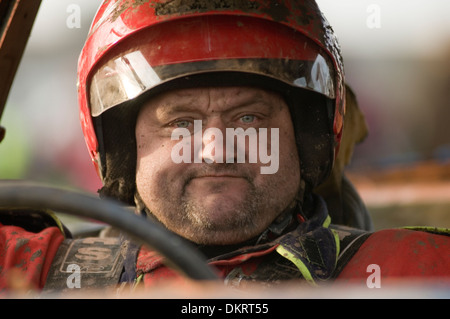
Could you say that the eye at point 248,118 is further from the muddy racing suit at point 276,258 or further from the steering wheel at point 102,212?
the steering wheel at point 102,212

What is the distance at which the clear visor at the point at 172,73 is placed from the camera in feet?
5.98

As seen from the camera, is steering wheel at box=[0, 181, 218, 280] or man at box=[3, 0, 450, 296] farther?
man at box=[3, 0, 450, 296]

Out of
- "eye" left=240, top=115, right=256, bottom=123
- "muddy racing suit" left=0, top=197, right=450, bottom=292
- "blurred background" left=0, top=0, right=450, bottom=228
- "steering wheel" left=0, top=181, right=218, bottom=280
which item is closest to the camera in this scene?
"steering wheel" left=0, top=181, right=218, bottom=280

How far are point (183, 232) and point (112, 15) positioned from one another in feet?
2.18

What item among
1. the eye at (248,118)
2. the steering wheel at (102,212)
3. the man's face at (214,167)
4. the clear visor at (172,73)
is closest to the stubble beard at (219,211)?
the man's face at (214,167)

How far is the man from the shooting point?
5.90 feet

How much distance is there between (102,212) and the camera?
99cm

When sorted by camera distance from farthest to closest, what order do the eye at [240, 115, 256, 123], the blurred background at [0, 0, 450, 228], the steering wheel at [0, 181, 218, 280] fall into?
the blurred background at [0, 0, 450, 228] < the eye at [240, 115, 256, 123] < the steering wheel at [0, 181, 218, 280]

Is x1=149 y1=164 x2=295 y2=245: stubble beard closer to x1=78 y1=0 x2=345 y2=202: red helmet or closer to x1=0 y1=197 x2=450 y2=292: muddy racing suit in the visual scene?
x1=0 y1=197 x2=450 y2=292: muddy racing suit

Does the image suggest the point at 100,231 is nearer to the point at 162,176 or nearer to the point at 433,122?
the point at 162,176

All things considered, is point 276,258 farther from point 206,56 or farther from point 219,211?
point 206,56

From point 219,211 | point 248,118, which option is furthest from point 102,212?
point 248,118

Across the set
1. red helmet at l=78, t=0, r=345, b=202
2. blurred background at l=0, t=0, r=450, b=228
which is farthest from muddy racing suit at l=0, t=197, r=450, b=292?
blurred background at l=0, t=0, r=450, b=228
